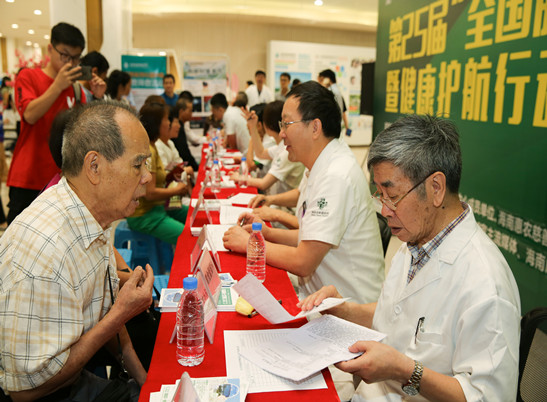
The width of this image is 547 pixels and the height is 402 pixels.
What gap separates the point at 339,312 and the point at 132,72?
780 cm

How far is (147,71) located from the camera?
8305 millimetres

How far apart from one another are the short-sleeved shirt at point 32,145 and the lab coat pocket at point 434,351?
2.41 metres

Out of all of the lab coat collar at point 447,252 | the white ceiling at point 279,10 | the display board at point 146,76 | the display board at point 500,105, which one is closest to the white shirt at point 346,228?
the lab coat collar at point 447,252

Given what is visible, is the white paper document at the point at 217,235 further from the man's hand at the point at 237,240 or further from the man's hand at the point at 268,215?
the man's hand at the point at 268,215

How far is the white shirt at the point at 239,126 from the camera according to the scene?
6.14 meters

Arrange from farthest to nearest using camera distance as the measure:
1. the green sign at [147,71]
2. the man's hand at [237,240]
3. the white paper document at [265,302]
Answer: the green sign at [147,71]
the man's hand at [237,240]
the white paper document at [265,302]

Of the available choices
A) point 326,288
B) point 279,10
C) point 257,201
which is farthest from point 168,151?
point 279,10

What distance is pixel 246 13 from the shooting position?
11.6 metres

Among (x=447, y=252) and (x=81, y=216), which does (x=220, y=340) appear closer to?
(x=81, y=216)

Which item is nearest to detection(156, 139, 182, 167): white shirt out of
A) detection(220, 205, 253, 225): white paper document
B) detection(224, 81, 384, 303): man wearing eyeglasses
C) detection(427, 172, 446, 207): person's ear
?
detection(220, 205, 253, 225): white paper document

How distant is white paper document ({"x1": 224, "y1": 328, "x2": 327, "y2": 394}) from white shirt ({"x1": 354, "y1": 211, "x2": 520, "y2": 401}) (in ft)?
0.97

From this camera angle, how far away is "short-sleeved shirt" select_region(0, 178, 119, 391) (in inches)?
43.1

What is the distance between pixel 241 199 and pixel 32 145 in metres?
1.37

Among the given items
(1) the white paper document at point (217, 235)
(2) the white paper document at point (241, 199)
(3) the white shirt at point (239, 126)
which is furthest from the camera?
(3) the white shirt at point (239, 126)
